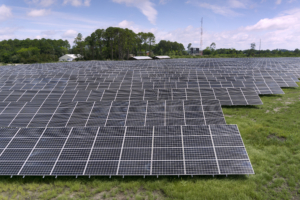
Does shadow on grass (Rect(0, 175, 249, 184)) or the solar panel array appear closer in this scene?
shadow on grass (Rect(0, 175, 249, 184))

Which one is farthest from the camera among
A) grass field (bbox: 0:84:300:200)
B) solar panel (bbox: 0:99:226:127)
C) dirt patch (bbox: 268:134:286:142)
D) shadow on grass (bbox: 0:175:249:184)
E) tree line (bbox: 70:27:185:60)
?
tree line (bbox: 70:27:185:60)

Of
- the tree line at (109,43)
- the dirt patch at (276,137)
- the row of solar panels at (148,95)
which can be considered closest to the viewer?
the dirt patch at (276,137)

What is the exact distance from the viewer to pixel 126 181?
7.30 meters

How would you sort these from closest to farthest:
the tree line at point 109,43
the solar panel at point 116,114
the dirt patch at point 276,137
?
the dirt patch at point 276,137
the solar panel at point 116,114
the tree line at point 109,43

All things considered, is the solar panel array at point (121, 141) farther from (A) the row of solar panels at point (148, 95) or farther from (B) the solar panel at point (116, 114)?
(A) the row of solar panels at point (148, 95)

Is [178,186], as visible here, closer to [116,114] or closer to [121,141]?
[121,141]

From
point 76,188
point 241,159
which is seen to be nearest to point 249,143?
point 241,159

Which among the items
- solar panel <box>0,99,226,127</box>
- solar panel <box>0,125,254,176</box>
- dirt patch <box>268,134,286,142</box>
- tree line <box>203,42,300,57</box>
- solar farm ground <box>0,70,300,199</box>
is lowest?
solar farm ground <box>0,70,300,199</box>

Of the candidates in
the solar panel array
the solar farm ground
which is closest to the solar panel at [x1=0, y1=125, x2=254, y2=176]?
the solar panel array

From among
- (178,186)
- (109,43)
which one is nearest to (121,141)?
(178,186)

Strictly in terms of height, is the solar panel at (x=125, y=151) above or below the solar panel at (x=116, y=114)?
below

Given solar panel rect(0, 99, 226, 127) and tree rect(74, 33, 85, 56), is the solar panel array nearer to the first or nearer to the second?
solar panel rect(0, 99, 226, 127)

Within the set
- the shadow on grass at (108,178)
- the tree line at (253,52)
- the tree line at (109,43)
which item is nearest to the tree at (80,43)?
the tree line at (109,43)

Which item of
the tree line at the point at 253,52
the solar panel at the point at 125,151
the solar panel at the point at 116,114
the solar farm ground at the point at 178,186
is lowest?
the solar farm ground at the point at 178,186
